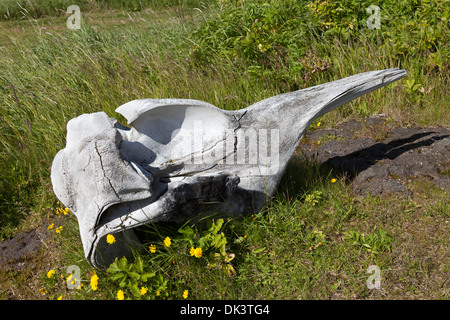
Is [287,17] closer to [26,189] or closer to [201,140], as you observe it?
[201,140]

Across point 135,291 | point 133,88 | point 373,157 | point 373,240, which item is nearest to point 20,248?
point 135,291

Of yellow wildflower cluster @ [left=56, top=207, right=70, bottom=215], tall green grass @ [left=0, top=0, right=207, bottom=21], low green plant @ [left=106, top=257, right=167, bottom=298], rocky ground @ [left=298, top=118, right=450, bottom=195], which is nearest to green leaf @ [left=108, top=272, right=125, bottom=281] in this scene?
low green plant @ [left=106, top=257, right=167, bottom=298]

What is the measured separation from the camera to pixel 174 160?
273cm

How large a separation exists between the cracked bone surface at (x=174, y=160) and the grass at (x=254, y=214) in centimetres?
19

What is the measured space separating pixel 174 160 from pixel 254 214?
708 mm

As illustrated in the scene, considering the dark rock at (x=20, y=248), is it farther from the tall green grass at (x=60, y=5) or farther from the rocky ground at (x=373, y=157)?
the tall green grass at (x=60, y=5)

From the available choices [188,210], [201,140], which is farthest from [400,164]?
[188,210]

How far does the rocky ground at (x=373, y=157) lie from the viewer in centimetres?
314

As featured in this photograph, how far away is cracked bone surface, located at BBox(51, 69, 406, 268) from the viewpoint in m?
2.32

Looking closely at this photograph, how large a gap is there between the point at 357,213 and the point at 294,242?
23.6 inches

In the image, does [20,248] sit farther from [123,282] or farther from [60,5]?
[60,5]

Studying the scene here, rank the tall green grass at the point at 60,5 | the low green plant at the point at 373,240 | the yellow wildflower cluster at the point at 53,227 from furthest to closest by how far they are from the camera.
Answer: the tall green grass at the point at 60,5 < the yellow wildflower cluster at the point at 53,227 < the low green plant at the point at 373,240

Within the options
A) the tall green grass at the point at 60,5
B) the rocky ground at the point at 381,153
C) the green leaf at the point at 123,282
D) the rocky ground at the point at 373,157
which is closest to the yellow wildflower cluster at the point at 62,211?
the rocky ground at the point at 373,157

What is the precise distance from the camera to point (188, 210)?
2438mm
